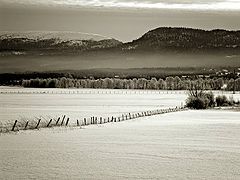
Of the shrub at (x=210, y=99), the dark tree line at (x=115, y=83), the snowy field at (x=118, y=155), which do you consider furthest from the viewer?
the dark tree line at (x=115, y=83)

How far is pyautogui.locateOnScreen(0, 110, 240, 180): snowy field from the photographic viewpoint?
13688mm

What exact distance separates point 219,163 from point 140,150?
13.2 feet

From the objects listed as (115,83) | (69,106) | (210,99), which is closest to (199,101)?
(210,99)

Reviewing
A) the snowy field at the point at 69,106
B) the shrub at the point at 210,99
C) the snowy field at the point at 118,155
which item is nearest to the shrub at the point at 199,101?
the shrub at the point at 210,99

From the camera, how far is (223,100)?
65.1 meters

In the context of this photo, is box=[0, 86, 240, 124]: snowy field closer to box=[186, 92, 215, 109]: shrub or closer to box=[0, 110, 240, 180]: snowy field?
box=[186, 92, 215, 109]: shrub

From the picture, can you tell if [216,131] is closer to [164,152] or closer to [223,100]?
[164,152]

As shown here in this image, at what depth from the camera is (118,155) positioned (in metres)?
17.2

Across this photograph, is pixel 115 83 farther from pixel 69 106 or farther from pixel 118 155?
pixel 118 155

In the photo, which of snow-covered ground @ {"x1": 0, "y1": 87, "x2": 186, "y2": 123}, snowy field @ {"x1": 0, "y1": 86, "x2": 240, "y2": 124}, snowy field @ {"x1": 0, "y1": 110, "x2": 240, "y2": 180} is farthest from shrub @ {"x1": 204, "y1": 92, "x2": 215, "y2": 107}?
snowy field @ {"x1": 0, "y1": 110, "x2": 240, "y2": 180}

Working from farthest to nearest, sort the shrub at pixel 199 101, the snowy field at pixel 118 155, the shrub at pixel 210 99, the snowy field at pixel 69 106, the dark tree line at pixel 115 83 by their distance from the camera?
1. the dark tree line at pixel 115 83
2. the shrub at pixel 210 99
3. the shrub at pixel 199 101
4. the snowy field at pixel 69 106
5. the snowy field at pixel 118 155

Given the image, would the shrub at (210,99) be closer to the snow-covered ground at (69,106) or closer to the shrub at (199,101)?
the shrub at (199,101)

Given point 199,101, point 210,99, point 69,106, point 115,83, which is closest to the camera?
point 199,101

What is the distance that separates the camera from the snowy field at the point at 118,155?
44.9ft
